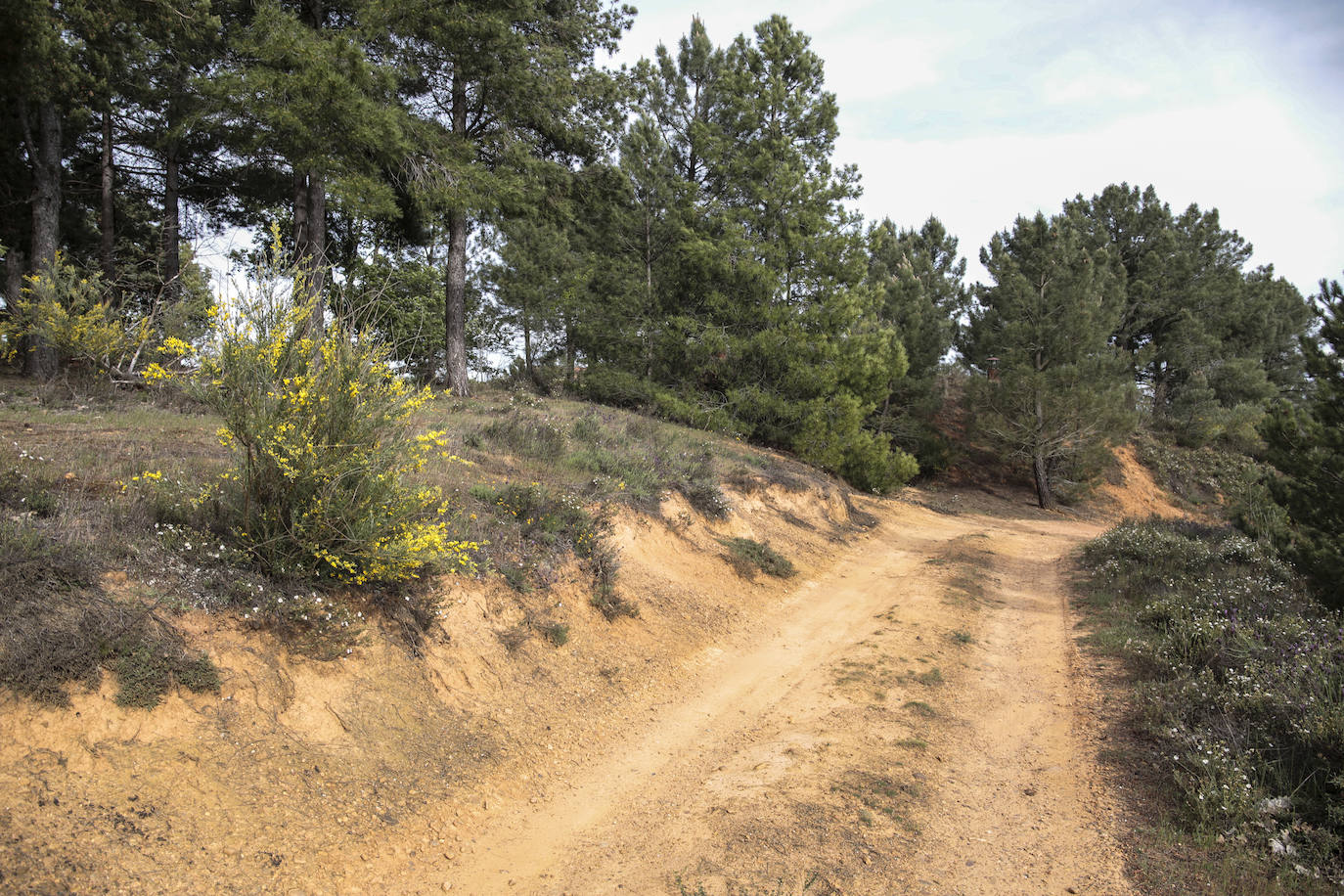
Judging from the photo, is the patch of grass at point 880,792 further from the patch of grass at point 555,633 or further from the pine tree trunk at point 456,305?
the pine tree trunk at point 456,305

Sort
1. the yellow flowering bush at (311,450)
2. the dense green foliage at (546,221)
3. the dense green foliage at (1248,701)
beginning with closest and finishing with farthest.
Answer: the dense green foliage at (1248,701) < the yellow flowering bush at (311,450) < the dense green foliage at (546,221)

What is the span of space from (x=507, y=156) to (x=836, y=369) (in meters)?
10.4

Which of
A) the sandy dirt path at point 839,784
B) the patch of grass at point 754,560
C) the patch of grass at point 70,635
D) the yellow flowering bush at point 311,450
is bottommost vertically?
the sandy dirt path at point 839,784

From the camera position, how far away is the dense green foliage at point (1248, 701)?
4590mm

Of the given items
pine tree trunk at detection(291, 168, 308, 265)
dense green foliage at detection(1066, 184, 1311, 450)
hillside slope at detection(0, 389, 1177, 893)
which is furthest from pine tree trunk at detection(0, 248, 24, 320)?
dense green foliage at detection(1066, 184, 1311, 450)

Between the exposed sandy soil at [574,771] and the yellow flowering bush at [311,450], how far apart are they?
0.77 m

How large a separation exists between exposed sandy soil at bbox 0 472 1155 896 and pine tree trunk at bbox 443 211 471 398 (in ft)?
35.8

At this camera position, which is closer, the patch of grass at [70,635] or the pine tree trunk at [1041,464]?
the patch of grass at [70,635]

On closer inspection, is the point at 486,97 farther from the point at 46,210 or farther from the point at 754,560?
the point at 754,560

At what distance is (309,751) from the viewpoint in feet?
15.5

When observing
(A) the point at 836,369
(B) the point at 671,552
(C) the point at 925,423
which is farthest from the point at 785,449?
(B) the point at 671,552

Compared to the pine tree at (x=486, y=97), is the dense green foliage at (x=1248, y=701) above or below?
below

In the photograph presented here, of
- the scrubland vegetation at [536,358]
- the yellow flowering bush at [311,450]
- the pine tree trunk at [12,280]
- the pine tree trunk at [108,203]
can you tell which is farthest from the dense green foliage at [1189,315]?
the pine tree trunk at [12,280]

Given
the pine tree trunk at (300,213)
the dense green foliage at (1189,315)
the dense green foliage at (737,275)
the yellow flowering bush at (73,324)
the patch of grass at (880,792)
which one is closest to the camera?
the patch of grass at (880,792)
